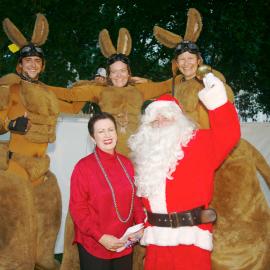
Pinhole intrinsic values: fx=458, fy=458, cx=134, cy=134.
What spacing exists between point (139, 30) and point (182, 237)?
7.98 m

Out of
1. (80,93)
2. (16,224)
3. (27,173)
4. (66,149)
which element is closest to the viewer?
(16,224)

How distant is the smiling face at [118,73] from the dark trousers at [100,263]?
1.72 meters

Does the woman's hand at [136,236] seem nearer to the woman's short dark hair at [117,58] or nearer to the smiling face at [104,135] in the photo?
the smiling face at [104,135]

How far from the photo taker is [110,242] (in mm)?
2832

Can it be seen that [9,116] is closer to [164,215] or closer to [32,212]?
[32,212]

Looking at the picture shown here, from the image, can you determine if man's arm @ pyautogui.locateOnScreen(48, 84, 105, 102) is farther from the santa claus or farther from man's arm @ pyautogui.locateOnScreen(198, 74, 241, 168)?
man's arm @ pyautogui.locateOnScreen(198, 74, 241, 168)

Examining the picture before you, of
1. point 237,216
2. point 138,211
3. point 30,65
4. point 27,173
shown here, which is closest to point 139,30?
point 30,65

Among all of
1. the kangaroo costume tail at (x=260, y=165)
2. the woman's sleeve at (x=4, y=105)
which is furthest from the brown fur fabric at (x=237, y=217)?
the woman's sleeve at (x=4, y=105)

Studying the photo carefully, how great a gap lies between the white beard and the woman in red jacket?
155 mm

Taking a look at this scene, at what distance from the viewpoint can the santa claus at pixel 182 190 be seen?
2.76 meters

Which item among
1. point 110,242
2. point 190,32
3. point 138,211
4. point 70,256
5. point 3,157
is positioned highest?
point 190,32

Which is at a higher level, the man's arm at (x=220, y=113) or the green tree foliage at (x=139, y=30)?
the green tree foliage at (x=139, y=30)

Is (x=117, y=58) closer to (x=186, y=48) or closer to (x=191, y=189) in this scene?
(x=186, y=48)

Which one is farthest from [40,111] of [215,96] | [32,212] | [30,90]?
[215,96]
